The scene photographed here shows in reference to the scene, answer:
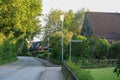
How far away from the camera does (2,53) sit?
68.6 m

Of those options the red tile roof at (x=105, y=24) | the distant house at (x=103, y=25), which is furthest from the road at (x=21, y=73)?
the red tile roof at (x=105, y=24)

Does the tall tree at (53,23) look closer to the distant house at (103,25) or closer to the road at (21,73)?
the distant house at (103,25)

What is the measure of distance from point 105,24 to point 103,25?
0.63 metres

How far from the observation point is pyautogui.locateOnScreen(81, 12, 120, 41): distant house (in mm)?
73438

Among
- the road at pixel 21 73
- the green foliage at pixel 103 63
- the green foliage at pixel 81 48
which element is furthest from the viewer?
the green foliage at pixel 81 48

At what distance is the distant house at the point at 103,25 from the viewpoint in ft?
241

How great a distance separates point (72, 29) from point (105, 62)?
47.7 m

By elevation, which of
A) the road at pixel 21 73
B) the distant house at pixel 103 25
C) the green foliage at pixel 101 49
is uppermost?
the distant house at pixel 103 25

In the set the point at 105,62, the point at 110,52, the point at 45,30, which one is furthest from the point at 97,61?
the point at 45,30

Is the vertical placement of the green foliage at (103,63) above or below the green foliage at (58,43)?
below


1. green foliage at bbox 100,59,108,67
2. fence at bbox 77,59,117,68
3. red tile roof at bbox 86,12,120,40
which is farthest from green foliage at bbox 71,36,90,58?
red tile roof at bbox 86,12,120,40

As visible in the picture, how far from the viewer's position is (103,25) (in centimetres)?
7612

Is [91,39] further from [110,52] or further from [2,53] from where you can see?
[2,53]

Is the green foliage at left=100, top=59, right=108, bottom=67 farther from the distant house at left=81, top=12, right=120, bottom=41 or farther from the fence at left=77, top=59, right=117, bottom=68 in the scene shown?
the distant house at left=81, top=12, right=120, bottom=41
